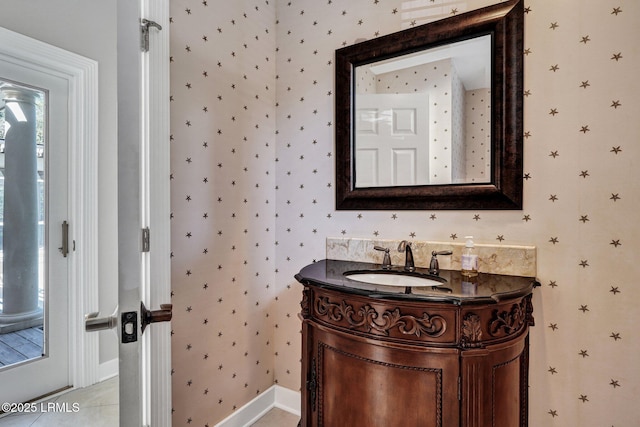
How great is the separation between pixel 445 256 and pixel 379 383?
65 centimetres

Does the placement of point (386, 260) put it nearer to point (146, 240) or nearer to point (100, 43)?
point (146, 240)

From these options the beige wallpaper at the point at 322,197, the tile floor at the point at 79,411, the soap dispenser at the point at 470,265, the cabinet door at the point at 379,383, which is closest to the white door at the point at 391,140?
the beige wallpaper at the point at 322,197

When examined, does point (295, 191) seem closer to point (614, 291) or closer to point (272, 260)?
point (272, 260)

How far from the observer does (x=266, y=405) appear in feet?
6.39

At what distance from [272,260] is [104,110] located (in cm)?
119

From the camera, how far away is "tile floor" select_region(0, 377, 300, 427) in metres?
1.16

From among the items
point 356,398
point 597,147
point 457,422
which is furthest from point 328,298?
point 597,147

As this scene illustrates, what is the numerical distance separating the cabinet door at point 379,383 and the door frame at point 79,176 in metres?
0.89

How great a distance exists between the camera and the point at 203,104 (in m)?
1.57

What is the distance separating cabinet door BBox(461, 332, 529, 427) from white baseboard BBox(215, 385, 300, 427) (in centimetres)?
119

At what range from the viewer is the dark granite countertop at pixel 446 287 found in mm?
1030

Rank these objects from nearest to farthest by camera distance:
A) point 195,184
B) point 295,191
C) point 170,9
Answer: point 170,9
point 195,184
point 295,191

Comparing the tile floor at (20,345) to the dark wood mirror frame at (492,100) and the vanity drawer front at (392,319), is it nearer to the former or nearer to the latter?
the vanity drawer front at (392,319)

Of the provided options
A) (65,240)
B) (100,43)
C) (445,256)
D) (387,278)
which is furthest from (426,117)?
(65,240)
